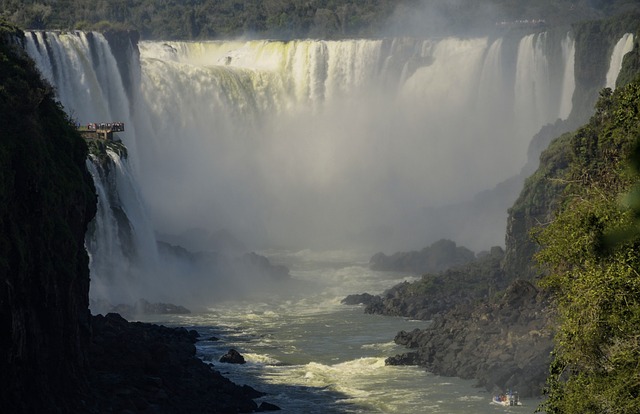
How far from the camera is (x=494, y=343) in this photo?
6206cm

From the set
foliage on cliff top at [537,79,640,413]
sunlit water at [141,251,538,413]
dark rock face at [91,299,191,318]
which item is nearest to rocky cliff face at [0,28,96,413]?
sunlit water at [141,251,538,413]

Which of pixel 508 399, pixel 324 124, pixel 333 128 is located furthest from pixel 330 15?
pixel 508 399

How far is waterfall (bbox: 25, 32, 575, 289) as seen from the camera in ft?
348

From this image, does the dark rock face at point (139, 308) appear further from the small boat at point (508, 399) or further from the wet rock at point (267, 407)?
the small boat at point (508, 399)

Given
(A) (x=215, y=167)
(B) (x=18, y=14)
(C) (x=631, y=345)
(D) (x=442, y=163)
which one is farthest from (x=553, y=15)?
(C) (x=631, y=345)

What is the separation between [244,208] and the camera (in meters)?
111

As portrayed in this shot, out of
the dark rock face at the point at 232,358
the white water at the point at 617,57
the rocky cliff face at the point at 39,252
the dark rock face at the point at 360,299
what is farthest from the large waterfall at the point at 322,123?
the rocky cliff face at the point at 39,252

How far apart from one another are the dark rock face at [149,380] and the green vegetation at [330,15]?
9602 centimetres

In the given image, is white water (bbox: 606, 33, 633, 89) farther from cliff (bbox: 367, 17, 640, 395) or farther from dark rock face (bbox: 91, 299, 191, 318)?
dark rock face (bbox: 91, 299, 191, 318)

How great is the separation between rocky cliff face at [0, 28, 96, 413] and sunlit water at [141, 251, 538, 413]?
347 inches

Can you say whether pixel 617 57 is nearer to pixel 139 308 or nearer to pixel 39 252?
pixel 139 308

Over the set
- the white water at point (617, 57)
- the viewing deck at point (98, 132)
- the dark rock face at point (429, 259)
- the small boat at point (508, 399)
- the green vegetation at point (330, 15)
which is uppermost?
the green vegetation at point (330, 15)

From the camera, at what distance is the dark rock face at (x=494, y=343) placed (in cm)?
5734

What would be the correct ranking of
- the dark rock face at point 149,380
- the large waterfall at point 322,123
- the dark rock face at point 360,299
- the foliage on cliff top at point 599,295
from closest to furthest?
the foliage on cliff top at point 599,295, the dark rock face at point 149,380, the dark rock face at point 360,299, the large waterfall at point 322,123
